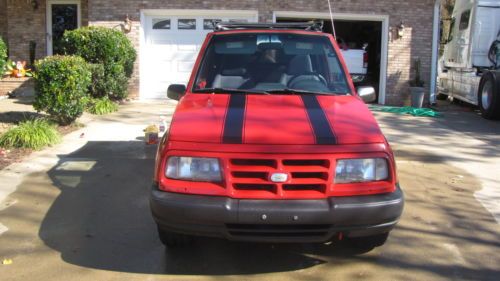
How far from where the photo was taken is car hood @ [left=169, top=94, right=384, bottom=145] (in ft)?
12.7

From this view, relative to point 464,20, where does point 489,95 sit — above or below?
below

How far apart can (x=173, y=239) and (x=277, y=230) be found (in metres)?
1.08

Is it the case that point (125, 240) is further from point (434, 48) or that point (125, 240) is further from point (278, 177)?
point (434, 48)

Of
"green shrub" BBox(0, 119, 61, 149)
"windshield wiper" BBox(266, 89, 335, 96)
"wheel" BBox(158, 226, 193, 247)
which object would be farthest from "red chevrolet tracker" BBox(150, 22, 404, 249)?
"green shrub" BBox(0, 119, 61, 149)

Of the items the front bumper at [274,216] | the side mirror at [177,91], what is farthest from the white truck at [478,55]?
the front bumper at [274,216]

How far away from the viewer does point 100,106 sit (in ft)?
38.2

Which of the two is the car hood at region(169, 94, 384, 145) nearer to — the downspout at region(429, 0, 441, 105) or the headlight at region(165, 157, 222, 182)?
the headlight at region(165, 157, 222, 182)

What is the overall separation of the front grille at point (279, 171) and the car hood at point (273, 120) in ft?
0.48

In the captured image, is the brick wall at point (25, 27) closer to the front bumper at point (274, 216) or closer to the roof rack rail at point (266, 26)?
the roof rack rail at point (266, 26)

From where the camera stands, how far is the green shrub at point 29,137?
8.04 metres

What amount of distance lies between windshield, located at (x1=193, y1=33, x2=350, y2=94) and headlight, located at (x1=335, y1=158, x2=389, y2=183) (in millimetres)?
1242

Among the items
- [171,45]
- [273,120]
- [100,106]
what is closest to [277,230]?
[273,120]

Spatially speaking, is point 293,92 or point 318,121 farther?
point 293,92

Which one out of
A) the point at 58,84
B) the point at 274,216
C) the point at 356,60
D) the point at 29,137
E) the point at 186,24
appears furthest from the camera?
the point at 356,60
